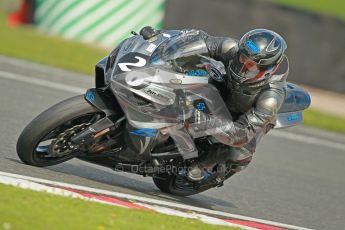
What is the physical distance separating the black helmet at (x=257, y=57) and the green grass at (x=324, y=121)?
5.83 m

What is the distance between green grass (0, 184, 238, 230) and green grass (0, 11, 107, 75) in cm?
668

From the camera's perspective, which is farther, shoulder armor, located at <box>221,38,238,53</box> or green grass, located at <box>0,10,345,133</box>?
green grass, located at <box>0,10,345,133</box>

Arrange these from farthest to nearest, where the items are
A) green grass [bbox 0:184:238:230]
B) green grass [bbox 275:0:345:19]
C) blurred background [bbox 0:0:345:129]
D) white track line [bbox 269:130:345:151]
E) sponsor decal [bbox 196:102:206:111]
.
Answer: green grass [bbox 275:0:345:19], blurred background [bbox 0:0:345:129], white track line [bbox 269:130:345:151], sponsor decal [bbox 196:102:206:111], green grass [bbox 0:184:238:230]

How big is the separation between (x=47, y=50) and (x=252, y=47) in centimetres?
765

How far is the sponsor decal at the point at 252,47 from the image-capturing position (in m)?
6.18

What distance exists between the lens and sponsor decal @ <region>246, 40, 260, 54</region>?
6184mm

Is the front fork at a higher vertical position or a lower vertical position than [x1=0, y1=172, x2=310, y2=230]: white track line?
higher

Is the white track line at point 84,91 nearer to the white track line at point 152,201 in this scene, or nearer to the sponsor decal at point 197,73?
the white track line at point 152,201

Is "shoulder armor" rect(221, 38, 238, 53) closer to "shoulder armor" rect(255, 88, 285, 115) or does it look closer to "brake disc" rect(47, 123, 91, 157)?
"shoulder armor" rect(255, 88, 285, 115)

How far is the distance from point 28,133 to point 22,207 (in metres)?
1.19

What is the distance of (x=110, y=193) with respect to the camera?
632 centimetres

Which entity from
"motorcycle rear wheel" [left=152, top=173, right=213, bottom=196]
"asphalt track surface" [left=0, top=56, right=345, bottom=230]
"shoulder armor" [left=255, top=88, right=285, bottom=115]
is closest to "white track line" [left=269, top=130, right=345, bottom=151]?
"asphalt track surface" [left=0, top=56, right=345, bottom=230]

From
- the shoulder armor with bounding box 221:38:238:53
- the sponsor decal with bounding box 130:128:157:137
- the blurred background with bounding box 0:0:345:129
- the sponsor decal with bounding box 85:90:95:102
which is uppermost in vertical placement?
the blurred background with bounding box 0:0:345:129

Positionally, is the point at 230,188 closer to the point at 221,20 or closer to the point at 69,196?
the point at 69,196
